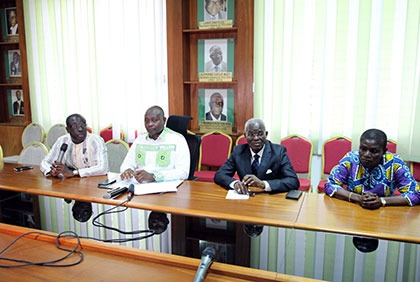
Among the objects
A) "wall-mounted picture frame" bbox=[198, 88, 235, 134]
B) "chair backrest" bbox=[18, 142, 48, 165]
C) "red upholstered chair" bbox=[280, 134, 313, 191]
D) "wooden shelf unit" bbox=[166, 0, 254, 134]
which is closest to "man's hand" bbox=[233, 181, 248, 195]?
"red upholstered chair" bbox=[280, 134, 313, 191]

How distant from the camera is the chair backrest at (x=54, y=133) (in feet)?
17.1

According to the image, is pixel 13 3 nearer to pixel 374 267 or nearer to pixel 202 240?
pixel 202 240

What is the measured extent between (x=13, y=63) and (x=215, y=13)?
360 centimetres

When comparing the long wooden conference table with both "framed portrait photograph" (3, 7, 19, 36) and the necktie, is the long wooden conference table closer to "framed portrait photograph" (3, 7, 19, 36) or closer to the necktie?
the necktie

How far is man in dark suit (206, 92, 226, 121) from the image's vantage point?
15.2ft

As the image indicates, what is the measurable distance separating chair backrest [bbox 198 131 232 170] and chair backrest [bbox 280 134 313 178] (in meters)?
0.72

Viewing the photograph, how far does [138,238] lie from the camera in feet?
5.49

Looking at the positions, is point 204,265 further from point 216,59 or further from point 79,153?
point 216,59

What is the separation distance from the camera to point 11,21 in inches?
222

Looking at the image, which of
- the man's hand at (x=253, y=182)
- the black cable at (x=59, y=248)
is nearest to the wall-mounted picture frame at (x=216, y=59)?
the man's hand at (x=253, y=182)

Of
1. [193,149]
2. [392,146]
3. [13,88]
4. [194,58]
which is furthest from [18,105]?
[392,146]

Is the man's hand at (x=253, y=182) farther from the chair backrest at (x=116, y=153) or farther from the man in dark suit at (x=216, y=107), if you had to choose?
the man in dark suit at (x=216, y=107)

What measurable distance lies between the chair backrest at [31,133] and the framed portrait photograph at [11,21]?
5.10 ft

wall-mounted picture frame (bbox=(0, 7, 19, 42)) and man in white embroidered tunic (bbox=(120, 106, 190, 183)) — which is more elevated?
wall-mounted picture frame (bbox=(0, 7, 19, 42))
